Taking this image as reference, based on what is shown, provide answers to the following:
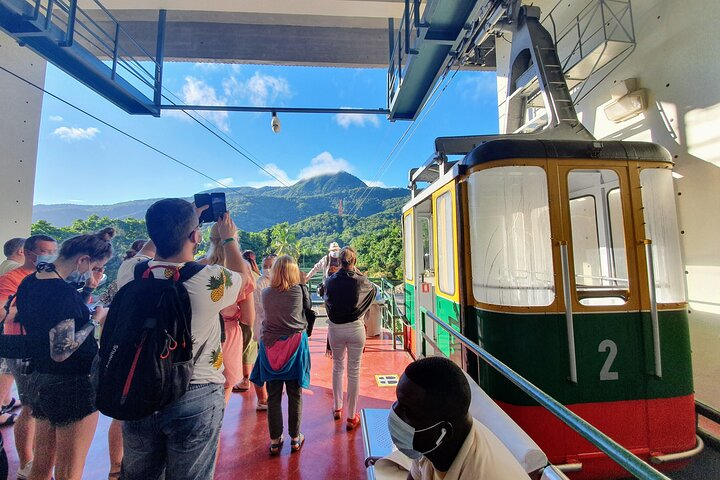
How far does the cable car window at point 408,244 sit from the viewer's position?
14.8ft

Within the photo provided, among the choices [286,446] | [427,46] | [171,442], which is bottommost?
[286,446]

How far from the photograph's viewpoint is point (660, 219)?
7.69 feet

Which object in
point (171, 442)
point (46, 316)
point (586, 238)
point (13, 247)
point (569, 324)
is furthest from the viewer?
point (586, 238)

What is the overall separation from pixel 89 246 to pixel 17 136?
4.54 meters

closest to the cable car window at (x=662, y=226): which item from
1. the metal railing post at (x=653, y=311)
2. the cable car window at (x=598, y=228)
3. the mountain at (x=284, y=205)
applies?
the metal railing post at (x=653, y=311)

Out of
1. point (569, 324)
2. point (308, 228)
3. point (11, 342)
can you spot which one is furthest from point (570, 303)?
point (308, 228)

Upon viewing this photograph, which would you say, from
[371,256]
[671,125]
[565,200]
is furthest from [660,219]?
[371,256]

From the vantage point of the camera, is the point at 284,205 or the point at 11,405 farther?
the point at 284,205

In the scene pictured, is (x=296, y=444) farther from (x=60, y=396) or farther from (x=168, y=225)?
(x=168, y=225)

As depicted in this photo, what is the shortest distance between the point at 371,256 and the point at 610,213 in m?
38.6

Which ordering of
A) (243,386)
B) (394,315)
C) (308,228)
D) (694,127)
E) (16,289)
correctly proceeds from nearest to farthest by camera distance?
1. (16,289)
2. (694,127)
3. (243,386)
4. (394,315)
5. (308,228)

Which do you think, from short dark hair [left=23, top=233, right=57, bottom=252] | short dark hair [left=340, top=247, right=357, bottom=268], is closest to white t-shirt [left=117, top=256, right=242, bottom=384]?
short dark hair [left=340, top=247, right=357, bottom=268]

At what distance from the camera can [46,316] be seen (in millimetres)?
1710

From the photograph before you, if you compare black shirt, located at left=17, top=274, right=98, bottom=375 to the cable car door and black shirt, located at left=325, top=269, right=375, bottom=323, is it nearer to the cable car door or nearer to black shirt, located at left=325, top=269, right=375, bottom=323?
black shirt, located at left=325, top=269, right=375, bottom=323
